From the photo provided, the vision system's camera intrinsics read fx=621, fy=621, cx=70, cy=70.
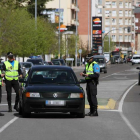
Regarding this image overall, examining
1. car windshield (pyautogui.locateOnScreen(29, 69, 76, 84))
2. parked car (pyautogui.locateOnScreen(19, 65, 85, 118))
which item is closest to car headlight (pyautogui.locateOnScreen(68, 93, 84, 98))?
parked car (pyautogui.locateOnScreen(19, 65, 85, 118))

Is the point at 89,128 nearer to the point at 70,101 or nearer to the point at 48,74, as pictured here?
the point at 70,101

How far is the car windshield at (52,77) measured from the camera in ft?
55.1

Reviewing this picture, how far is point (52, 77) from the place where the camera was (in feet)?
55.8

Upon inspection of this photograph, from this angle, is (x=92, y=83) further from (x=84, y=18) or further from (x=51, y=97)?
(x=84, y=18)

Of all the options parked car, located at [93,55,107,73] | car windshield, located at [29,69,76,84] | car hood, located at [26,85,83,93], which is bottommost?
parked car, located at [93,55,107,73]

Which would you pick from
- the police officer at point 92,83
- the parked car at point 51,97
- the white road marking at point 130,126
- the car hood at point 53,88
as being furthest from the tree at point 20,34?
the car hood at point 53,88

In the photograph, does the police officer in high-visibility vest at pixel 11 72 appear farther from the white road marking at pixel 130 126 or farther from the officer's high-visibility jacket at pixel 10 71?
the white road marking at pixel 130 126

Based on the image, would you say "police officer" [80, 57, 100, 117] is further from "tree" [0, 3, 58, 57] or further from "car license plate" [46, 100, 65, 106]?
"tree" [0, 3, 58, 57]

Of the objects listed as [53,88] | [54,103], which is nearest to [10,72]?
[53,88]

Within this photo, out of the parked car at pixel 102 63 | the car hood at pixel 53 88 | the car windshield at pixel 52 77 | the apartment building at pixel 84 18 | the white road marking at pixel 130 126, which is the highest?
the apartment building at pixel 84 18

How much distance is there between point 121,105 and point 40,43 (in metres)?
44.8

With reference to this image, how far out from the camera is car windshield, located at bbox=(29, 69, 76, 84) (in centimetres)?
1678

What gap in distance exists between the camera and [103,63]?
65.9 meters

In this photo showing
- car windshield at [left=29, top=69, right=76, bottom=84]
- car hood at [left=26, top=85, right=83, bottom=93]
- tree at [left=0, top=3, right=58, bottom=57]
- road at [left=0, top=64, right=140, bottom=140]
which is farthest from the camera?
tree at [left=0, top=3, right=58, bottom=57]
